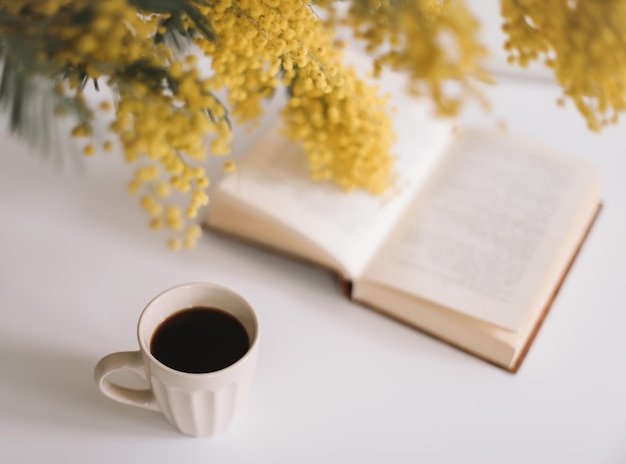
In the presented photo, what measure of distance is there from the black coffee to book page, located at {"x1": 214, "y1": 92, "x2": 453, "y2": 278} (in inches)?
6.6

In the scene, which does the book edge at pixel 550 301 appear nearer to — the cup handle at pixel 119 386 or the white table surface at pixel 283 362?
the white table surface at pixel 283 362

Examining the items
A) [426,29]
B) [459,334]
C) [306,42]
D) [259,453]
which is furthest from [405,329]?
[426,29]

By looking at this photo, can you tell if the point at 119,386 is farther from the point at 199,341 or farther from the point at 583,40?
the point at 583,40

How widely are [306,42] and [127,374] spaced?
40 cm

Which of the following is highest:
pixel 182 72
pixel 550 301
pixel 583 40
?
pixel 583 40

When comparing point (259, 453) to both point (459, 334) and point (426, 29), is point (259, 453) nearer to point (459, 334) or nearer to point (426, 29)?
point (459, 334)

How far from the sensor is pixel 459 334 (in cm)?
74

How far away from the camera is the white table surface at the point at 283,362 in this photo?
0.68m

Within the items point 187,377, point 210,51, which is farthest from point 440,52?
point 187,377

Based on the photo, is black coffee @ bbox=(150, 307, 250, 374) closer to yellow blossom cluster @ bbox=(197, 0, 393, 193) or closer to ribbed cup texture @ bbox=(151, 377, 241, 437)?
ribbed cup texture @ bbox=(151, 377, 241, 437)

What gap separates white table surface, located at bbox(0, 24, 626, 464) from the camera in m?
0.68

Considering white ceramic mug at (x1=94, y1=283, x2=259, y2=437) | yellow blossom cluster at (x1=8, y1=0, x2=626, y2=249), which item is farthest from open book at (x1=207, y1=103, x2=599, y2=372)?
yellow blossom cluster at (x1=8, y1=0, x2=626, y2=249)

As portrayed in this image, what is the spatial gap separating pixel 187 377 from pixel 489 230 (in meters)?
0.43

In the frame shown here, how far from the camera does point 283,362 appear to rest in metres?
0.74
